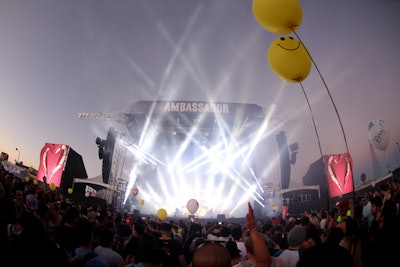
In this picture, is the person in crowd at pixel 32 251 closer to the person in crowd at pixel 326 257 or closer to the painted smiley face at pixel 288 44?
the person in crowd at pixel 326 257

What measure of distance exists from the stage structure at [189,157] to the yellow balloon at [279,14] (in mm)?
30617

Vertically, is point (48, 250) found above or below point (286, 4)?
below

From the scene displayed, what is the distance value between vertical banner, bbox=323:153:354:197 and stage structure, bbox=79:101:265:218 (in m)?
11.0

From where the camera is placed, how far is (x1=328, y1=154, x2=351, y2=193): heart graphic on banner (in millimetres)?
26547

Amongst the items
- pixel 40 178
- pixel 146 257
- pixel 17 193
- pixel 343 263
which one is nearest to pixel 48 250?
pixel 146 257

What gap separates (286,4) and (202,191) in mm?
36395

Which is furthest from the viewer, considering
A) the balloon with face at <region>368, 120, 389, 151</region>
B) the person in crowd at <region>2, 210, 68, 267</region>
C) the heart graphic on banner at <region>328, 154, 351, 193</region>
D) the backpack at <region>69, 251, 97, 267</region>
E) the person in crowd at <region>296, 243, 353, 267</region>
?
the heart graphic on banner at <region>328, 154, 351, 193</region>

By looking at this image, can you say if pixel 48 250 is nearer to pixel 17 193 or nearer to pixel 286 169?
pixel 17 193

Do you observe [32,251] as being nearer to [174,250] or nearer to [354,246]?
[174,250]

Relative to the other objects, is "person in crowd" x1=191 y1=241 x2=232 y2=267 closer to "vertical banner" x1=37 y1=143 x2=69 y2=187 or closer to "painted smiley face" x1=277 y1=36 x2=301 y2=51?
"painted smiley face" x1=277 y1=36 x2=301 y2=51

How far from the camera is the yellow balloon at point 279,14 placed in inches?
209

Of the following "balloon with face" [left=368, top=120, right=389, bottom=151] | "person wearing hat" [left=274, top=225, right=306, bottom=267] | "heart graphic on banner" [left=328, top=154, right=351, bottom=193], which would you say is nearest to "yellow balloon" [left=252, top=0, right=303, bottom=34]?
"person wearing hat" [left=274, top=225, right=306, bottom=267]

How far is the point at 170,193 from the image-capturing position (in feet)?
134

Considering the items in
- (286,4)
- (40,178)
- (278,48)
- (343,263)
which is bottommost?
(343,263)
